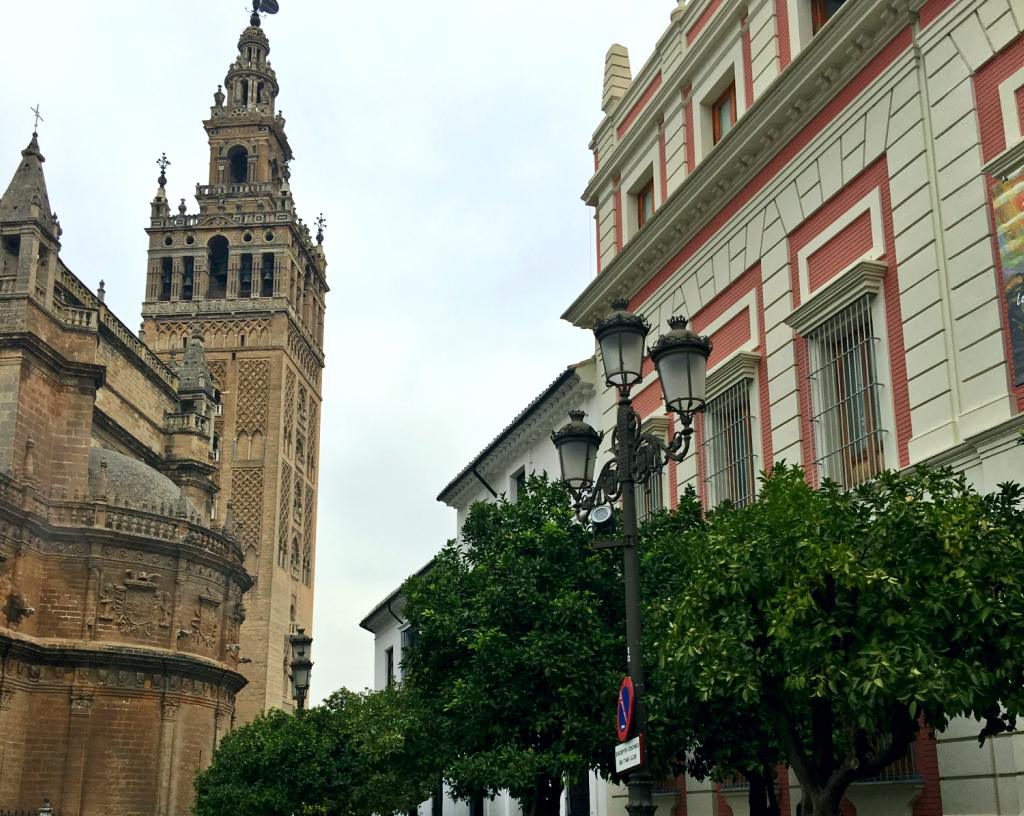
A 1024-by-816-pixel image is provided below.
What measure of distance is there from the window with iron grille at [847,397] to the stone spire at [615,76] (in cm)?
945

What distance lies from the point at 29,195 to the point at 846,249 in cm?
3172

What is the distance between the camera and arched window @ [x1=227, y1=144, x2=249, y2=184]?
254 ft

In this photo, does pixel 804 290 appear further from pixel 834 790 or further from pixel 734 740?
pixel 834 790

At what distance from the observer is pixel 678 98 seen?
20375mm

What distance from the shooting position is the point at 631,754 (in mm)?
9328

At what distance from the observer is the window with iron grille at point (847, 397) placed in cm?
1436

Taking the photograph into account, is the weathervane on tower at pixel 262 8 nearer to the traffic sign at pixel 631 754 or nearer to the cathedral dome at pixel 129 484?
the cathedral dome at pixel 129 484

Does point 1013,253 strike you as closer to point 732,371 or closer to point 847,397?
point 847,397

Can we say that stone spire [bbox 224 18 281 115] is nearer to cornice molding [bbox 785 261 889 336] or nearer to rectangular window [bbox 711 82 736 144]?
rectangular window [bbox 711 82 736 144]

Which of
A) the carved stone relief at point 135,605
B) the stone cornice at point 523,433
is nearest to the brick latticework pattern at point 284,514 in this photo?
the carved stone relief at point 135,605

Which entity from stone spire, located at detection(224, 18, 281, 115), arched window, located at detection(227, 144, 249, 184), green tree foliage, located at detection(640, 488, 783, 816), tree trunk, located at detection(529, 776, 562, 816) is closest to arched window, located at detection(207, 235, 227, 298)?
arched window, located at detection(227, 144, 249, 184)

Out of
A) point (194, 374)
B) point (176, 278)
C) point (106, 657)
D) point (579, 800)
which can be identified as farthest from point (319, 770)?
point (176, 278)

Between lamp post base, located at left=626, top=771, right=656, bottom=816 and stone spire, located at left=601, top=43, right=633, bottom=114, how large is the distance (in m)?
16.5

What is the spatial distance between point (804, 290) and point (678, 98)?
563 centimetres
